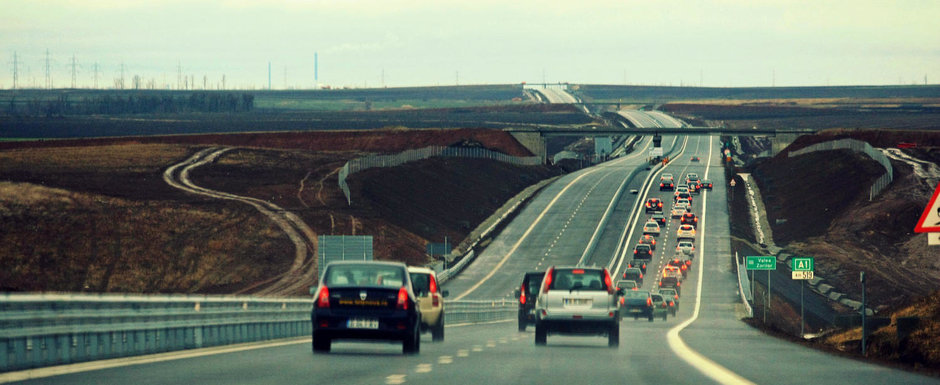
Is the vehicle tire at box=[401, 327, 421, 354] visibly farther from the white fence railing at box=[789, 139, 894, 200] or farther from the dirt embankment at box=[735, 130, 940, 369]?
the white fence railing at box=[789, 139, 894, 200]

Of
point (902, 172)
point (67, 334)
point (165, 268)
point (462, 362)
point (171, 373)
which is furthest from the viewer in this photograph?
point (902, 172)

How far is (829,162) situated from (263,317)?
12630 cm

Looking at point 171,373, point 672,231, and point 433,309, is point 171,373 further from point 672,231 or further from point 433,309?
point 672,231

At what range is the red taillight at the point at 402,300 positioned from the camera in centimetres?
2277

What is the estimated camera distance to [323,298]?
22.7 m

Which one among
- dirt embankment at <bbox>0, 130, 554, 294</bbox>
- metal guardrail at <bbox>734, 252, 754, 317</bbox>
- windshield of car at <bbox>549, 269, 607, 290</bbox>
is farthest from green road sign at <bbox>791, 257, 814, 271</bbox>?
windshield of car at <bbox>549, 269, 607, 290</bbox>

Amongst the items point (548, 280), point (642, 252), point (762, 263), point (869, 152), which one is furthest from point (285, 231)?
point (869, 152)

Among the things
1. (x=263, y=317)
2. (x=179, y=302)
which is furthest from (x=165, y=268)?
(x=179, y=302)

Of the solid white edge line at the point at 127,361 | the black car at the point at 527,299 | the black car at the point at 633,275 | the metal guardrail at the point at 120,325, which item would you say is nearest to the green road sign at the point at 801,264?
the black car at the point at 633,275

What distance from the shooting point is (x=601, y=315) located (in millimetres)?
28656

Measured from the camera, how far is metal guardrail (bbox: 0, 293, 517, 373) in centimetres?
1703

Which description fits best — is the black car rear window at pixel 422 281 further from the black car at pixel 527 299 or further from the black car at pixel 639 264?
the black car at pixel 639 264

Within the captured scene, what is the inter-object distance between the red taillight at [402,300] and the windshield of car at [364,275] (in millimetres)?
249

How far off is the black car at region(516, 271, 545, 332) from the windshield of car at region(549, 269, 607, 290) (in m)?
8.37
